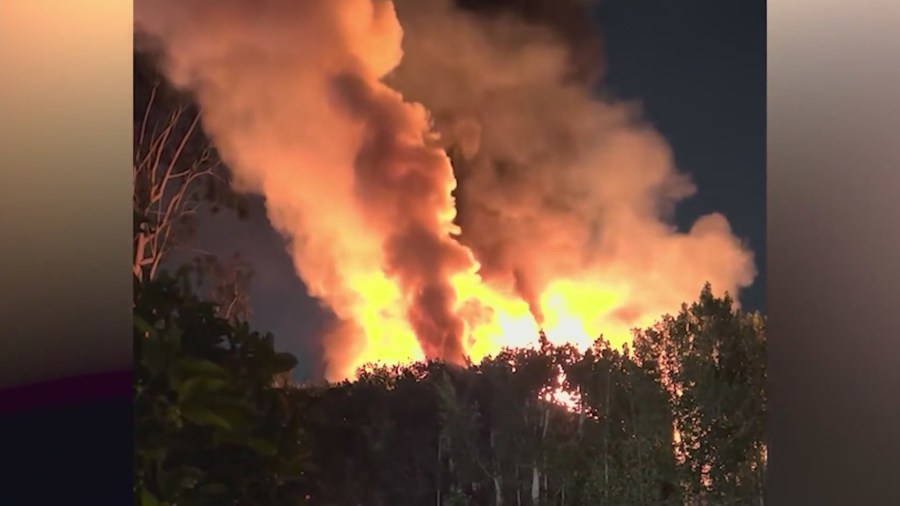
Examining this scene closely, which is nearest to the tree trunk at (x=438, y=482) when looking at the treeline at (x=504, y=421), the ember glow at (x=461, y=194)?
the treeline at (x=504, y=421)

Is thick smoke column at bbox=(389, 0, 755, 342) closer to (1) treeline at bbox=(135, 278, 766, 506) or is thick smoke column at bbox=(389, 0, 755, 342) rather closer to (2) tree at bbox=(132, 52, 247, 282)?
(1) treeline at bbox=(135, 278, 766, 506)

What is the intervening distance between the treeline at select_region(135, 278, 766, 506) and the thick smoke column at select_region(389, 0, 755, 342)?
11 cm

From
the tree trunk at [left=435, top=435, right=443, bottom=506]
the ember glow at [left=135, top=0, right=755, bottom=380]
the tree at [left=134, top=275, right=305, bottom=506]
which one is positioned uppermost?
the ember glow at [left=135, top=0, right=755, bottom=380]

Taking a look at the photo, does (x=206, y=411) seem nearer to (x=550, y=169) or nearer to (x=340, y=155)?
(x=340, y=155)

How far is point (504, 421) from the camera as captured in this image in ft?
5.46

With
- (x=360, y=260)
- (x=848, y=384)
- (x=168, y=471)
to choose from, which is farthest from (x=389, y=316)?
(x=848, y=384)

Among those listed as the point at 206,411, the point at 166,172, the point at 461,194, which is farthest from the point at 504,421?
the point at 166,172

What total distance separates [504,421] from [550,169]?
0.52m

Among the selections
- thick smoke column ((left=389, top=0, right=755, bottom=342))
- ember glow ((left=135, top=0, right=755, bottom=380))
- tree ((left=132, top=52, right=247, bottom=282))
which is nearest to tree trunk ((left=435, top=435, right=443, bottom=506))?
ember glow ((left=135, top=0, right=755, bottom=380))

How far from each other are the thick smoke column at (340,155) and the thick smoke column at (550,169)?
0.22ft

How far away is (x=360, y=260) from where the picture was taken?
64.9 inches

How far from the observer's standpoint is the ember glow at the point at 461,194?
1.63 m

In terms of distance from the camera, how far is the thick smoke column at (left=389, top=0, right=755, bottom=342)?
1.67m

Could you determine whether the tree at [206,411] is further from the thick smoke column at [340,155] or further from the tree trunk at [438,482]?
the tree trunk at [438,482]
